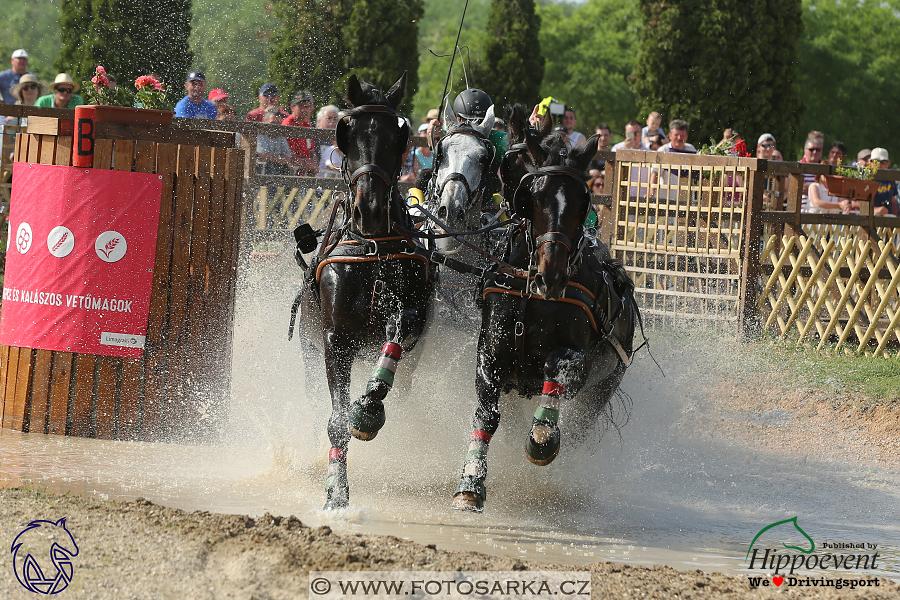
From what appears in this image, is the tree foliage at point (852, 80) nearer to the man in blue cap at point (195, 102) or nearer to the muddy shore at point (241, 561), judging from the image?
the man in blue cap at point (195, 102)

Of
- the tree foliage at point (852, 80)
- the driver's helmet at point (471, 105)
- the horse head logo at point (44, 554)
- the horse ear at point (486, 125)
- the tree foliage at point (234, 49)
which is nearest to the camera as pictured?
the horse head logo at point (44, 554)

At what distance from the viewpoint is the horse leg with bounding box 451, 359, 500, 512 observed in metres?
5.24

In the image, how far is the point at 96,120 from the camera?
679 centimetres

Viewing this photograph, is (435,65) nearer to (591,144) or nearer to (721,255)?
(721,255)

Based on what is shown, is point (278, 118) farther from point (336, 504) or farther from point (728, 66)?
point (728, 66)

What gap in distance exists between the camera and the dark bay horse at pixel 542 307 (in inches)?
197

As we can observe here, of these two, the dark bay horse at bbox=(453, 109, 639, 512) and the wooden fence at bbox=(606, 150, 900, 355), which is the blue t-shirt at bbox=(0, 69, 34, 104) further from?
the dark bay horse at bbox=(453, 109, 639, 512)

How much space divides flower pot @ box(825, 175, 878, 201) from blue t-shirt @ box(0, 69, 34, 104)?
10.2m

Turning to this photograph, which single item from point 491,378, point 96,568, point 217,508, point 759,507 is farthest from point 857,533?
point 96,568

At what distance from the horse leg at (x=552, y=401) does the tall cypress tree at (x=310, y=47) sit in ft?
40.0

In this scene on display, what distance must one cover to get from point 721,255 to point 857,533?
22.1ft

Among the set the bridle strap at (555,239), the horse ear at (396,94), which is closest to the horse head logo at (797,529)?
the bridle strap at (555,239)

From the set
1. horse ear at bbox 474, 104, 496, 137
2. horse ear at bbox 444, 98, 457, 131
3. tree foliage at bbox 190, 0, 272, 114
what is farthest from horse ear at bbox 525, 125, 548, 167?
tree foliage at bbox 190, 0, 272, 114

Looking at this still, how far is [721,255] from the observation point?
12.0m
